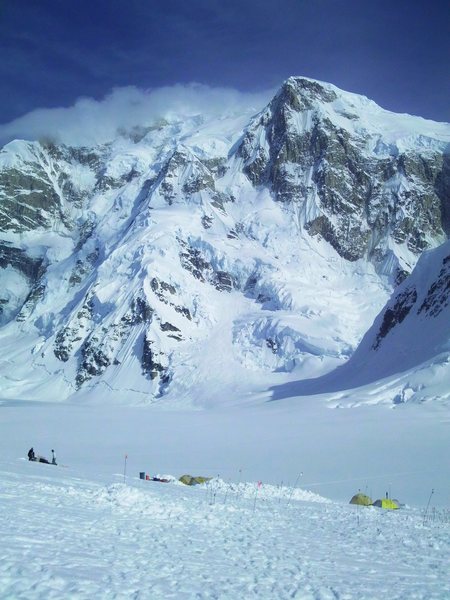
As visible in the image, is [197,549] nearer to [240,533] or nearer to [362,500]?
[240,533]

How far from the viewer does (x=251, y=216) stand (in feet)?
472

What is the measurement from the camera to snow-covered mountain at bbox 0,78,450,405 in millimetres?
107312

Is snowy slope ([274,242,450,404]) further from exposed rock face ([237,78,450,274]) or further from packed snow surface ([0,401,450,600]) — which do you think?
exposed rock face ([237,78,450,274])

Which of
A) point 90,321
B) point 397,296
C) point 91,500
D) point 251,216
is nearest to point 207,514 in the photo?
point 91,500

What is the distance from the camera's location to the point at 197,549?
31.7 ft

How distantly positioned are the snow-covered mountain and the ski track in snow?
5807 centimetres

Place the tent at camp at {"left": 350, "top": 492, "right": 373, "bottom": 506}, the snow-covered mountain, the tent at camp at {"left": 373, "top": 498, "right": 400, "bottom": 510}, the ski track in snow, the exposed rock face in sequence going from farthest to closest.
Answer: the exposed rock face
the snow-covered mountain
the tent at camp at {"left": 350, "top": 492, "right": 373, "bottom": 506}
the tent at camp at {"left": 373, "top": 498, "right": 400, "bottom": 510}
the ski track in snow

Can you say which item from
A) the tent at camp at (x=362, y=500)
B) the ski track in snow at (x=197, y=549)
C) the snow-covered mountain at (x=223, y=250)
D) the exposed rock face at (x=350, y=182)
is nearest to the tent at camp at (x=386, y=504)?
the tent at camp at (x=362, y=500)

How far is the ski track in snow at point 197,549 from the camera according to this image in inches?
291

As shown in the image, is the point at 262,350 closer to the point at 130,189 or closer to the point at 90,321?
the point at 90,321

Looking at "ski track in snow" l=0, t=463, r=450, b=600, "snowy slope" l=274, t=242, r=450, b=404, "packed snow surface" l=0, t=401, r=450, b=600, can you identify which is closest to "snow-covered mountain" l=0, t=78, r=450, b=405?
"snowy slope" l=274, t=242, r=450, b=404

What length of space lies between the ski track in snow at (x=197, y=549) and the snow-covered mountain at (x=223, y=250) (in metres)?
58.1

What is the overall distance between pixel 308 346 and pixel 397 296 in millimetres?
29570

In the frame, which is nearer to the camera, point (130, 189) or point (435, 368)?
point (435, 368)
